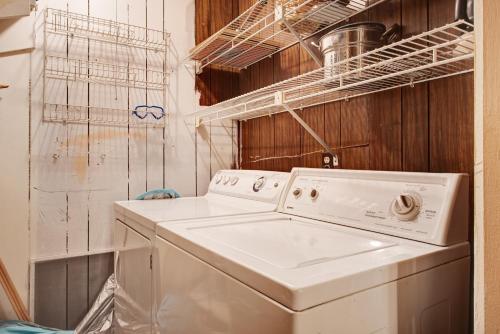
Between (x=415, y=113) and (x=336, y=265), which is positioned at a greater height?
(x=415, y=113)

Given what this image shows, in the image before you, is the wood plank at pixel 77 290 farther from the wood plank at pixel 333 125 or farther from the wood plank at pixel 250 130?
the wood plank at pixel 333 125

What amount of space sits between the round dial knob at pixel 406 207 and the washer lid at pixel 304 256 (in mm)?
84

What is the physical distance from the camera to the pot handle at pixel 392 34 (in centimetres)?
128

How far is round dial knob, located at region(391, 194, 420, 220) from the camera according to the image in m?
1.02

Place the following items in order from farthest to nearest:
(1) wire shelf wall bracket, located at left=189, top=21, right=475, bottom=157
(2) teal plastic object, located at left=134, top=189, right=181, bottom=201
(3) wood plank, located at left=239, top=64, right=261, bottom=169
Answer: (3) wood plank, located at left=239, top=64, right=261, bottom=169
(2) teal plastic object, located at left=134, top=189, right=181, bottom=201
(1) wire shelf wall bracket, located at left=189, top=21, right=475, bottom=157

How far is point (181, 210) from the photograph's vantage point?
152 centimetres

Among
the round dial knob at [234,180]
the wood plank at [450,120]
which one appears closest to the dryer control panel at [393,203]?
the wood plank at [450,120]

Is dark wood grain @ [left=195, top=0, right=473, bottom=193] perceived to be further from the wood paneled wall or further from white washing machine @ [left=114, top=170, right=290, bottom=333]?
white washing machine @ [left=114, top=170, right=290, bottom=333]

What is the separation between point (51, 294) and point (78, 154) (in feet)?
2.65

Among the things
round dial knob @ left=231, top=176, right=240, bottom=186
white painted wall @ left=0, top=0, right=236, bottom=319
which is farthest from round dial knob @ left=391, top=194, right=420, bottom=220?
white painted wall @ left=0, top=0, right=236, bottom=319

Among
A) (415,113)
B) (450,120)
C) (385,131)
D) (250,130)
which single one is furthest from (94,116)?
(450,120)

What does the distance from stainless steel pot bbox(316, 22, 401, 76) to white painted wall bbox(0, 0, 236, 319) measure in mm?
1241

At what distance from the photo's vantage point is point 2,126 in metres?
1.72

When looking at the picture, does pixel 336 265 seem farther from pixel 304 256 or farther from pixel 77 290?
pixel 77 290
